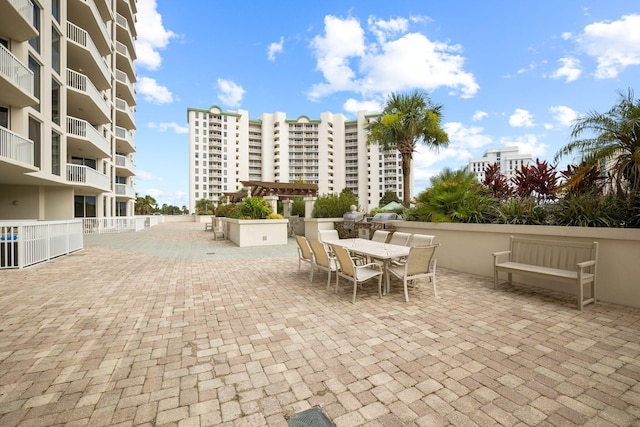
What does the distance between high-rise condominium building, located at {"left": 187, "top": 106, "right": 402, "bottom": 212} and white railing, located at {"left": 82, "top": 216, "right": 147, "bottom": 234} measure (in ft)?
198

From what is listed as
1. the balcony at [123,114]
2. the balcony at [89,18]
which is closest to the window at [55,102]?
the balcony at [89,18]

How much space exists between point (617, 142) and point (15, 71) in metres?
18.7

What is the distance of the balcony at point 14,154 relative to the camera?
372 inches

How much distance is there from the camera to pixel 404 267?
4859mm

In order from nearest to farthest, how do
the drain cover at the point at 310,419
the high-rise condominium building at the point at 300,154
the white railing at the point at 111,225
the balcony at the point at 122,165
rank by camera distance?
the drain cover at the point at 310,419
the white railing at the point at 111,225
the balcony at the point at 122,165
the high-rise condominium building at the point at 300,154

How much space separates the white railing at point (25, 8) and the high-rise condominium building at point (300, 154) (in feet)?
234

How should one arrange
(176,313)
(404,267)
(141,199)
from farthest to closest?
(141,199) → (404,267) → (176,313)

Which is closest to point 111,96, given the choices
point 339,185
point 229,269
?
point 229,269

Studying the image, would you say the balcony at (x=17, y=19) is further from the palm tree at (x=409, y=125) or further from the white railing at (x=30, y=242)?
the palm tree at (x=409, y=125)

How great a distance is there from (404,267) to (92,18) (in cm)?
Result: 2406

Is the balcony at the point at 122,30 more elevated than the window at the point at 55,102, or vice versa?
the balcony at the point at 122,30

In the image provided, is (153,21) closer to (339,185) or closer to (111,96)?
(111,96)

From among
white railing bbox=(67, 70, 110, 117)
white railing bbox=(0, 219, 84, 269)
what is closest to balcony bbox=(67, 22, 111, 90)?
white railing bbox=(67, 70, 110, 117)

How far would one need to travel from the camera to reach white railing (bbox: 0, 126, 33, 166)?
9.49 metres
